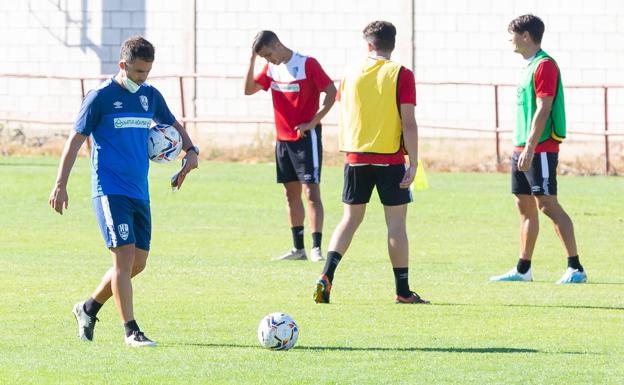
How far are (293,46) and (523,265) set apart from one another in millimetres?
17482

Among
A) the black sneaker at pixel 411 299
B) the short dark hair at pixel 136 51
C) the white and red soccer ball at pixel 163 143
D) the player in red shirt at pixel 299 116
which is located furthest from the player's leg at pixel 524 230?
the short dark hair at pixel 136 51

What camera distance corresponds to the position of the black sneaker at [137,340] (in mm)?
8664

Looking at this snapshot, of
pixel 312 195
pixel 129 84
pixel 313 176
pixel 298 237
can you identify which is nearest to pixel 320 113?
pixel 313 176

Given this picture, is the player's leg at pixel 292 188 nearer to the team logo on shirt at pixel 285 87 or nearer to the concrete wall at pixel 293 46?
the team logo on shirt at pixel 285 87

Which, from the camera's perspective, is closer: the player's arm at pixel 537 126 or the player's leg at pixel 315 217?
the player's arm at pixel 537 126

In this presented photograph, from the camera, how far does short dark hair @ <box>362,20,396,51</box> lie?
10.7 m

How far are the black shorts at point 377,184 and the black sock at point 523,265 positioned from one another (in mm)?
1858

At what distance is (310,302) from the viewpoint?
10.8 metres

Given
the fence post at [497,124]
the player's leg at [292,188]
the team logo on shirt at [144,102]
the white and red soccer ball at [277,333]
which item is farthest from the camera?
the fence post at [497,124]

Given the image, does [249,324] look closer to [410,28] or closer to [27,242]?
[27,242]

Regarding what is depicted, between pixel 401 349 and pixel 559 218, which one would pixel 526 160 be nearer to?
pixel 559 218

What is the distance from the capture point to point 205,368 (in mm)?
8023

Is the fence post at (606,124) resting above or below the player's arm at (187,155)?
above

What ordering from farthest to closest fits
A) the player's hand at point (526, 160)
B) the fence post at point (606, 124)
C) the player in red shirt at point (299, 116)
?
1. the fence post at point (606, 124)
2. the player in red shirt at point (299, 116)
3. the player's hand at point (526, 160)
